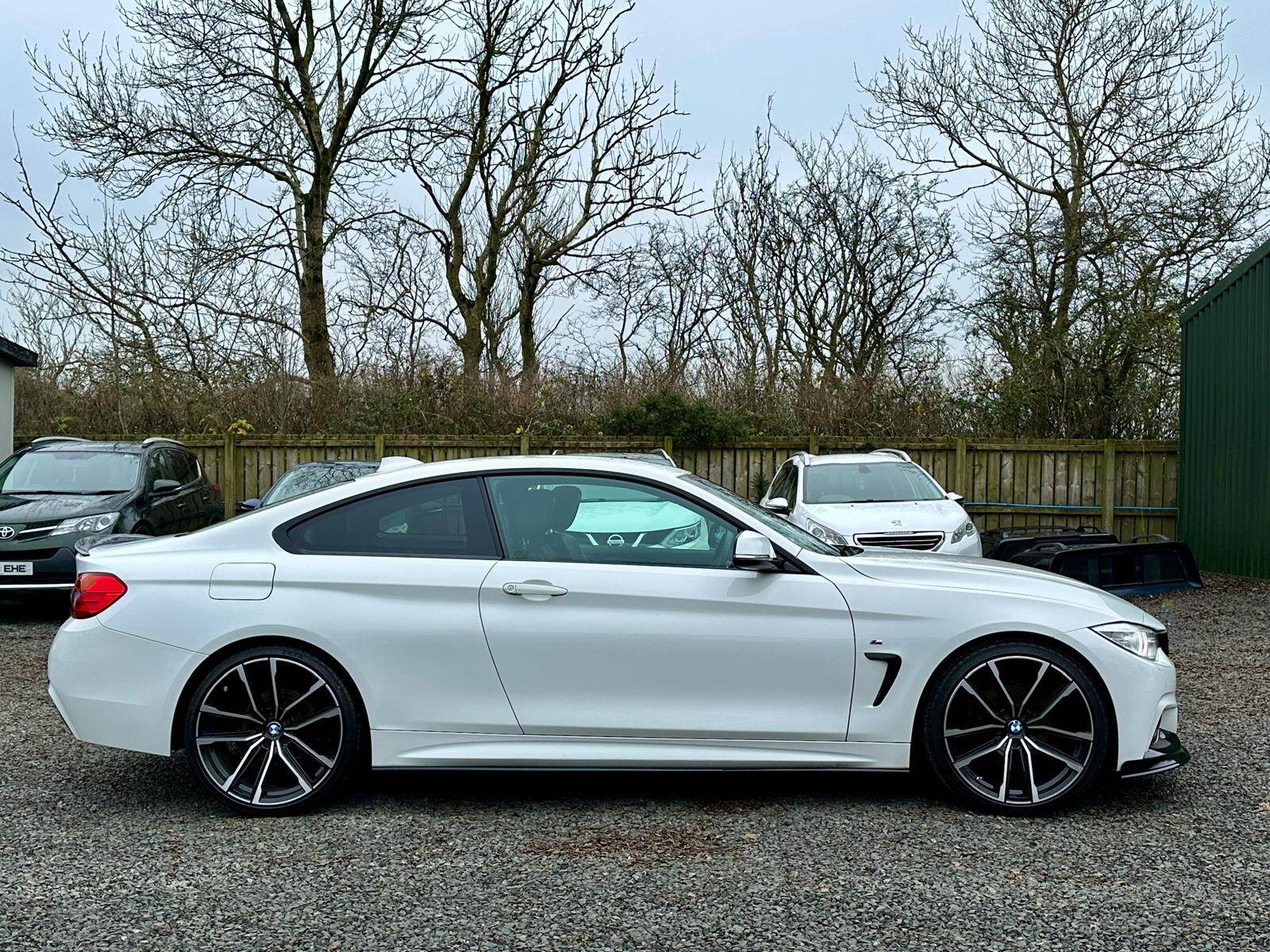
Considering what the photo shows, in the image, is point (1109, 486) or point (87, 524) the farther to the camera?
point (1109, 486)

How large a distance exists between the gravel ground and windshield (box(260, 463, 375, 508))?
558 cm

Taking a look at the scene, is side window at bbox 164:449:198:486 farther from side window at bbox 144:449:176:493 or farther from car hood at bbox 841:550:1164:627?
car hood at bbox 841:550:1164:627

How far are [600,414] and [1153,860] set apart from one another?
1432cm

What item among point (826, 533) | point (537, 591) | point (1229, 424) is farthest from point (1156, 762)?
point (1229, 424)

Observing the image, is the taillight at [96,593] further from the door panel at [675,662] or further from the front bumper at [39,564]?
the front bumper at [39,564]

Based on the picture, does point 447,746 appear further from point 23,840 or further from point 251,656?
point 23,840

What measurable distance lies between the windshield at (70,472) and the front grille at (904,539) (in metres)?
7.36

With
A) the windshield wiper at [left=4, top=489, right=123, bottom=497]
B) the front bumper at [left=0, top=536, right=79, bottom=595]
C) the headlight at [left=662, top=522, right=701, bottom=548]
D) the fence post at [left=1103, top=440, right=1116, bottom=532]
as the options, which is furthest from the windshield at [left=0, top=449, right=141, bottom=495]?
the fence post at [left=1103, top=440, right=1116, bottom=532]

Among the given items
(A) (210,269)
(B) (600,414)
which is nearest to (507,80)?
(A) (210,269)

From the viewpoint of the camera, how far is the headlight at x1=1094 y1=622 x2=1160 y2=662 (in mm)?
4430

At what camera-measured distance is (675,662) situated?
440 centimetres

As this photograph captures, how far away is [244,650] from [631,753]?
64.3 inches

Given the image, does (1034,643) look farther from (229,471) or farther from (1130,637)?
(229,471)

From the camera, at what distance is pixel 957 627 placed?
441cm
